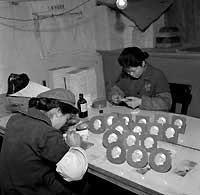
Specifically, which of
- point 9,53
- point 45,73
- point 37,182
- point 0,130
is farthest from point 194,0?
point 37,182

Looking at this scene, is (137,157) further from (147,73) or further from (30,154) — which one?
(147,73)

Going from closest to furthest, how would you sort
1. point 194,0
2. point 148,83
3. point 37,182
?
point 37,182, point 148,83, point 194,0

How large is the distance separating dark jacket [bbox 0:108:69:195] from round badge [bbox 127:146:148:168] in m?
0.33

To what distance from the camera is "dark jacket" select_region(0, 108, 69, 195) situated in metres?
1.28

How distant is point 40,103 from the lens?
1.42 m

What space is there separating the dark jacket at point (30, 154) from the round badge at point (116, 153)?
0.26 metres

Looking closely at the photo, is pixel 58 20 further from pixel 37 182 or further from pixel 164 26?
pixel 37 182

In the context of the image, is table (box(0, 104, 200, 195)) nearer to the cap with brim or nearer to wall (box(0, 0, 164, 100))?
the cap with brim

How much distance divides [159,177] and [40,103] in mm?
689

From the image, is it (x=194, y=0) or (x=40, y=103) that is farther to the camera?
(x=194, y=0)

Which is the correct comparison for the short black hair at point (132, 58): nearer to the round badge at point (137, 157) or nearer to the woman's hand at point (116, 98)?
the woman's hand at point (116, 98)

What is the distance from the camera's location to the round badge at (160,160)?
1.27 meters

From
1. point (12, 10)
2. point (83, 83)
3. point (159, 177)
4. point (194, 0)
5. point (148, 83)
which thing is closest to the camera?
point (159, 177)

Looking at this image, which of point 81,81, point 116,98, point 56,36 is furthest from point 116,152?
point 56,36
